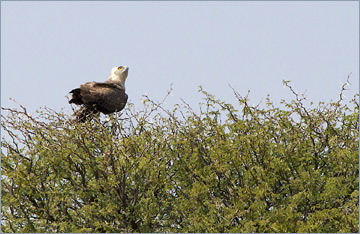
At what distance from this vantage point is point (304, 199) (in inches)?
667

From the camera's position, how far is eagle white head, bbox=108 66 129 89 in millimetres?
20234

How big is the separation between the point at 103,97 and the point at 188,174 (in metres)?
2.97

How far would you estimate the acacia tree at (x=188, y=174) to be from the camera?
16141 millimetres

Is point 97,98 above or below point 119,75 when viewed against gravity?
below

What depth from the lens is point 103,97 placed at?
18.9 m

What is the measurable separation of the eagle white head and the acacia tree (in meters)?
1.82

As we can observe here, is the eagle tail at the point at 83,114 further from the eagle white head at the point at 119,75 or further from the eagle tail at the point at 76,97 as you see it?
the eagle white head at the point at 119,75

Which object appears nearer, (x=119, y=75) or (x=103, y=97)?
(x=103, y=97)

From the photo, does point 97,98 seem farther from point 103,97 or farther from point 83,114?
point 83,114

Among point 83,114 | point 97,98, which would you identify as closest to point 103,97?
point 97,98

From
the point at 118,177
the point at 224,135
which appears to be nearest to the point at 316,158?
the point at 224,135

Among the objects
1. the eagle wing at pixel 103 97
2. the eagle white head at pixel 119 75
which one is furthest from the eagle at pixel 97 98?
the eagle white head at pixel 119 75


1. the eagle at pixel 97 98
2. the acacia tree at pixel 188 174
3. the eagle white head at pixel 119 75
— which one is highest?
the eagle white head at pixel 119 75

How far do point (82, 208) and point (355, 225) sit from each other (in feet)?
18.3
